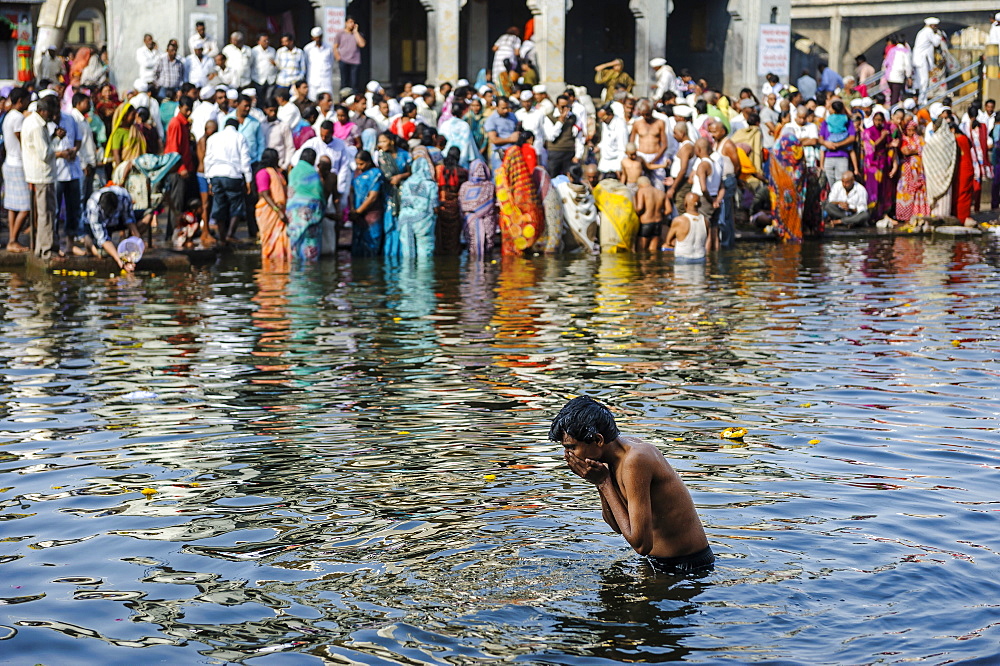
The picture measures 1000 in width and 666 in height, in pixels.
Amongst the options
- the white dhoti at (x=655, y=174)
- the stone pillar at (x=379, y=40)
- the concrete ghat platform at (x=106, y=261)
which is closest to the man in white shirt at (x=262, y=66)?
the concrete ghat platform at (x=106, y=261)

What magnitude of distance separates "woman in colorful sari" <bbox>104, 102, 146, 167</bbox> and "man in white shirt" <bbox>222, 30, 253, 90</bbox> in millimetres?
3770

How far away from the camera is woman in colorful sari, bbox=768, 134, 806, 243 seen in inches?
747

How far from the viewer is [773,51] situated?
27.2m

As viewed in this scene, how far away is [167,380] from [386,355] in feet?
5.67

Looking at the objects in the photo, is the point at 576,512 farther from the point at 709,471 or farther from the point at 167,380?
the point at 167,380

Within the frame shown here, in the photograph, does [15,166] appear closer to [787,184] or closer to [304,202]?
[304,202]

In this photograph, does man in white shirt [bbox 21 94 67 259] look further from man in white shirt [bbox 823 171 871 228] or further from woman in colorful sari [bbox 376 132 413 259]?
man in white shirt [bbox 823 171 871 228]

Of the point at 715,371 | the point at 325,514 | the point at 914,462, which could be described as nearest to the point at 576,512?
the point at 325,514

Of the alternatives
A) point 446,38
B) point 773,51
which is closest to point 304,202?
point 446,38

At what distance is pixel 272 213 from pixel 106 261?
2114 mm

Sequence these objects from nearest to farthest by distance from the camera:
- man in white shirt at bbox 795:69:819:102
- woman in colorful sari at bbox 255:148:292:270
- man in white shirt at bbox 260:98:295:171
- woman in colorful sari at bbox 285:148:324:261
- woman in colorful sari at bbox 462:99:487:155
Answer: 1. woman in colorful sari at bbox 285:148:324:261
2. woman in colorful sari at bbox 255:148:292:270
3. man in white shirt at bbox 260:98:295:171
4. woman in colorful sari at bbox 462:99:487:155
5. man in white shirt at bbox 795:69:819:102

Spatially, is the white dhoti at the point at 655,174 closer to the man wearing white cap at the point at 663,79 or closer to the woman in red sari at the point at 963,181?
the woman in red sari at the point at 963,181

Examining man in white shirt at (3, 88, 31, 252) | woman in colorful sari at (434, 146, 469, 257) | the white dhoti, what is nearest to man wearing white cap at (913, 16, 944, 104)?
the white dhoti

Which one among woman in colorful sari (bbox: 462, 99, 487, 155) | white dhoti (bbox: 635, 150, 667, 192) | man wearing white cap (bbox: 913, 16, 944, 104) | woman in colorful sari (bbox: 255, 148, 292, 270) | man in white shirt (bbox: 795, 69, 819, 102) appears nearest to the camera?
woman in colorful sari (bbox: 255, 148, 292, 270)
